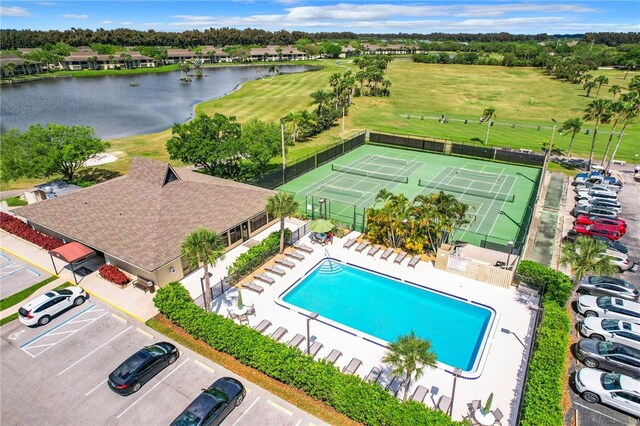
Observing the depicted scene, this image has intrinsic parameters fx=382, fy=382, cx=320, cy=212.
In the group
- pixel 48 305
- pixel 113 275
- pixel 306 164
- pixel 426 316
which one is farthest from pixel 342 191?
pixel 48 305

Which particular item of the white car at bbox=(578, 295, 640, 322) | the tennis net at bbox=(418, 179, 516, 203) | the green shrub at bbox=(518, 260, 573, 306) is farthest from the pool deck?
the tennis net at bbox=(418, 179, 516, 203)

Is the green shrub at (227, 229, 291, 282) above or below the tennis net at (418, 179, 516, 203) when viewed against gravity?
above

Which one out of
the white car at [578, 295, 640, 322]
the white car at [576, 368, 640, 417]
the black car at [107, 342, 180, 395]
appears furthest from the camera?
the white car at [578, 295, 640, 322]

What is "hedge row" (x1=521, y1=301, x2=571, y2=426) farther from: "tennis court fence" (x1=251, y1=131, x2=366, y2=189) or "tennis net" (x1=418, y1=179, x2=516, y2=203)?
"tennis court fence" (x1=251, y1=131, x2=366, y2=189)

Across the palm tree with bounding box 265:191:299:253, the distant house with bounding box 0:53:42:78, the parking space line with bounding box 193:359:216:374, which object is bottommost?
the parking space line with bounding box 193:359:216:374

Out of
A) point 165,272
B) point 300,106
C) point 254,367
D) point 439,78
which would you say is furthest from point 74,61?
point 254,367

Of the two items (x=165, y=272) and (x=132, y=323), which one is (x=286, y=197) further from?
(x=132, y=323)

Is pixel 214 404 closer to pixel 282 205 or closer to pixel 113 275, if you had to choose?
pixel 113 275
